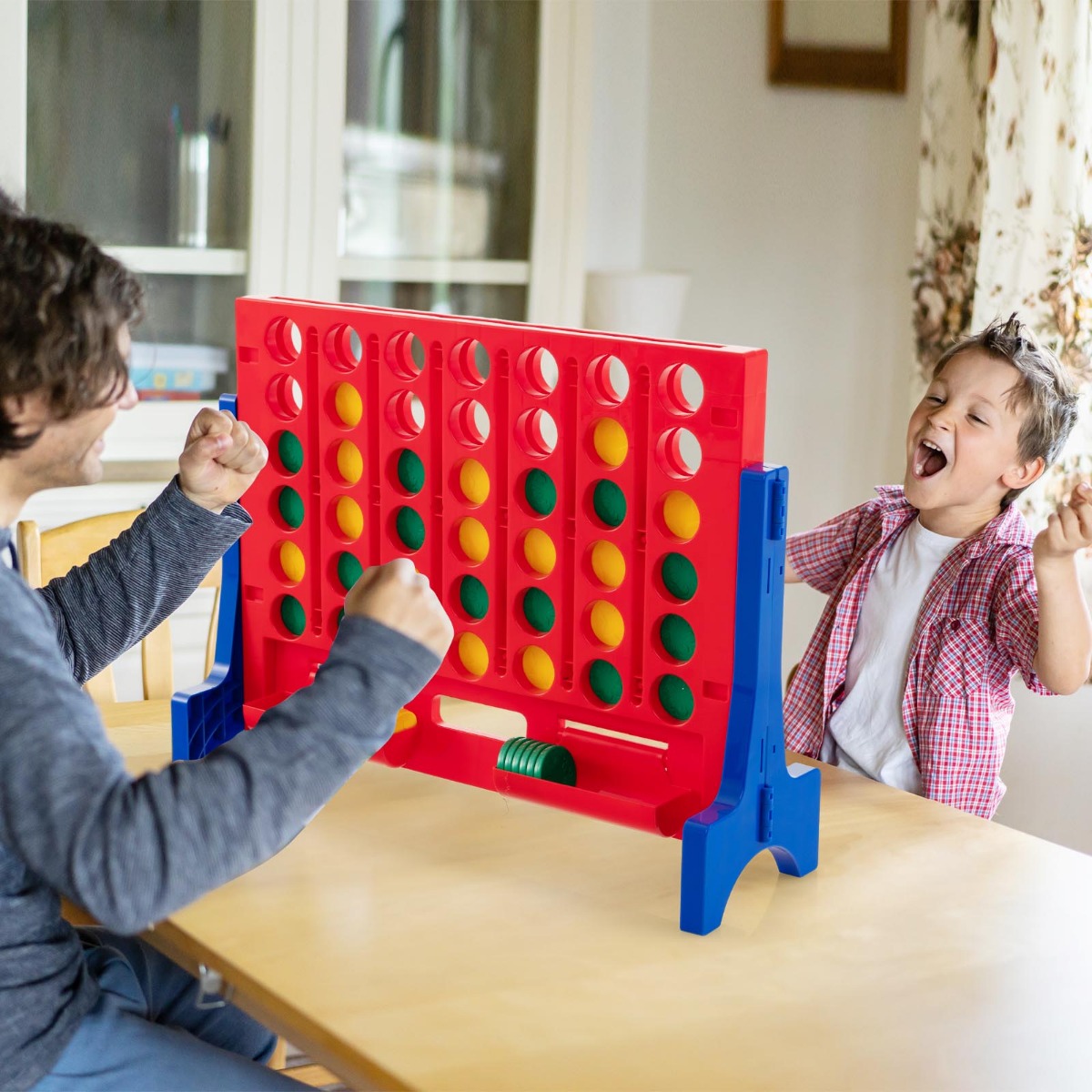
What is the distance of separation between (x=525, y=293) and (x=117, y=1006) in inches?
74.2

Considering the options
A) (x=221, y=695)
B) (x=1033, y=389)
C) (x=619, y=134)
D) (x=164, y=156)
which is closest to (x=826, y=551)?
(x=1033, y=389)

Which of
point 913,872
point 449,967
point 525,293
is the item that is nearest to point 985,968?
point 913,872

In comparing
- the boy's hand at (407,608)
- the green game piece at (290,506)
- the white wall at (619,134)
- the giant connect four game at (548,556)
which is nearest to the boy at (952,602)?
the giant connect four game at (548,556)

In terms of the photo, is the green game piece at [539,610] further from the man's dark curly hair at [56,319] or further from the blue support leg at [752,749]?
the man's dark curly hair at [56,319]

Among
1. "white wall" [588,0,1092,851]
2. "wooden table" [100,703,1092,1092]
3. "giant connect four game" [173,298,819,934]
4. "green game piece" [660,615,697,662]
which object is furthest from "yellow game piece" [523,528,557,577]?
"white wall" [588,0,1092,851]

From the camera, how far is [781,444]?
117 inches

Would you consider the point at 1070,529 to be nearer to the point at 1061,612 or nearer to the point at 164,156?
the point at 1061,612

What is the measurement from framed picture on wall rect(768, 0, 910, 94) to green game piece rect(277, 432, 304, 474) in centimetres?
188

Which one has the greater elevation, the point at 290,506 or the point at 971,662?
the point at 290,506

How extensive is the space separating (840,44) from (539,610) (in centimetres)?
199

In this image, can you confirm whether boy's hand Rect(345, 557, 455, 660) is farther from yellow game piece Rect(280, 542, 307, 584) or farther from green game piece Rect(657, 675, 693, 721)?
yellow game piece Rect(280, 542, 307, 584)

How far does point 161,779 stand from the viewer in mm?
754

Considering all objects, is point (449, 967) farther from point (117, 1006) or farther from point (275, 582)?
point (275, 582)

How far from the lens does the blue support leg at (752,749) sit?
0.96 meters
